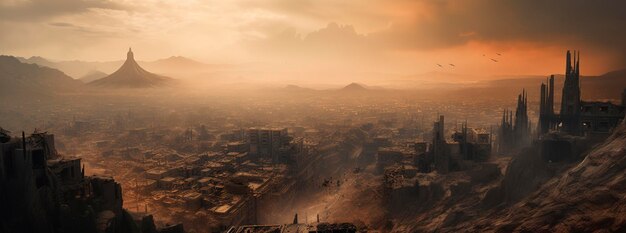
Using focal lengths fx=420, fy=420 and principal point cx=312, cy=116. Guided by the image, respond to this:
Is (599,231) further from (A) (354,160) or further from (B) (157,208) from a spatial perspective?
(A) (354,160)

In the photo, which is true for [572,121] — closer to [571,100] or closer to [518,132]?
[571,100]

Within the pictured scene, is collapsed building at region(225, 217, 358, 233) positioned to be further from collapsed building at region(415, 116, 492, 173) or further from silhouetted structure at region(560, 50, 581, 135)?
silhouetted structure at region(560, 50, 581, 135)

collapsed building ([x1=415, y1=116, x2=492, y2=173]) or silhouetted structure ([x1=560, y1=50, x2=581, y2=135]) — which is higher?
silhouetted structure ([x1=560, y1=50, x2=581, y2=135])

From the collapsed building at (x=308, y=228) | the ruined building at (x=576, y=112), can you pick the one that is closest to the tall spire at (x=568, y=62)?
the ruined building at (x=576, y=112)

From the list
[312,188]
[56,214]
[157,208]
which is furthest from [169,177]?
[56,214]

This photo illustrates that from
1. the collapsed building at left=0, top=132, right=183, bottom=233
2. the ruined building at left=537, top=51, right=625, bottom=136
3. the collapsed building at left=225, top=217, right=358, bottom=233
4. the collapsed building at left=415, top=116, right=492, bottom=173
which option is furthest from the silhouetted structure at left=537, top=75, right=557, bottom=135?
the collapsed building at left=0, top=132, right=183, bottom=233

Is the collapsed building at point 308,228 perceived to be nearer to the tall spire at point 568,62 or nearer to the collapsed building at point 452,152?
the collapsed building at point 452,152
